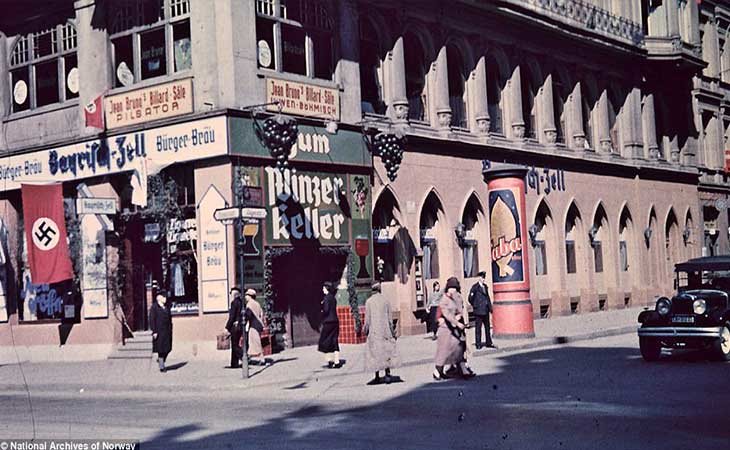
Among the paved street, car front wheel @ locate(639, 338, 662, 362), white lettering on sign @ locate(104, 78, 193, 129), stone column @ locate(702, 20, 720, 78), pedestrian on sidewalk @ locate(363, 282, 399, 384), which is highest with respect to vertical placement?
stone column @ locate(702, 20, 720, 78)

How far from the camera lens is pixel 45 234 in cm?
2828

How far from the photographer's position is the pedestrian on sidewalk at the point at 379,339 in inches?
720

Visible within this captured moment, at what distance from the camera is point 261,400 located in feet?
55.5

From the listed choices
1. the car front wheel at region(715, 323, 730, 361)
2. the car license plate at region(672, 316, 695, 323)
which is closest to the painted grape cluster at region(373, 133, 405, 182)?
the car license plate at region(672, 316, 695, 323)

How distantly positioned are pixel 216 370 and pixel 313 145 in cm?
744

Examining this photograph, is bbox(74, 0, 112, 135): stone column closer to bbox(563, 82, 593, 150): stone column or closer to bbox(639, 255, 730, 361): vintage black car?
bbox(639, 255, 730, 361): vintage black car

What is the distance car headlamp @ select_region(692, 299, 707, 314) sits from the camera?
1948 cm

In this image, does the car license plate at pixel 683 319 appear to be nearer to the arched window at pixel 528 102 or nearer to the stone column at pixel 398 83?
the stone column at pixel 398 83

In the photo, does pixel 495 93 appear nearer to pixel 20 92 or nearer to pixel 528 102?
pixel 528 102

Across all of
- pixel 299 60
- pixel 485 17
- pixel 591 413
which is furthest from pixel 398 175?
pixel 591 413

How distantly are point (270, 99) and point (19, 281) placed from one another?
33.1ft

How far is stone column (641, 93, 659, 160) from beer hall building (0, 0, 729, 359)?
7.96 metres

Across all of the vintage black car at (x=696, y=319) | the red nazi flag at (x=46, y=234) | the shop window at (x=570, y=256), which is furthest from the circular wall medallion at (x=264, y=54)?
the shop window at (x=570, y=256)

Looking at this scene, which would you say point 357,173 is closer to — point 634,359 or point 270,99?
point 270,99
